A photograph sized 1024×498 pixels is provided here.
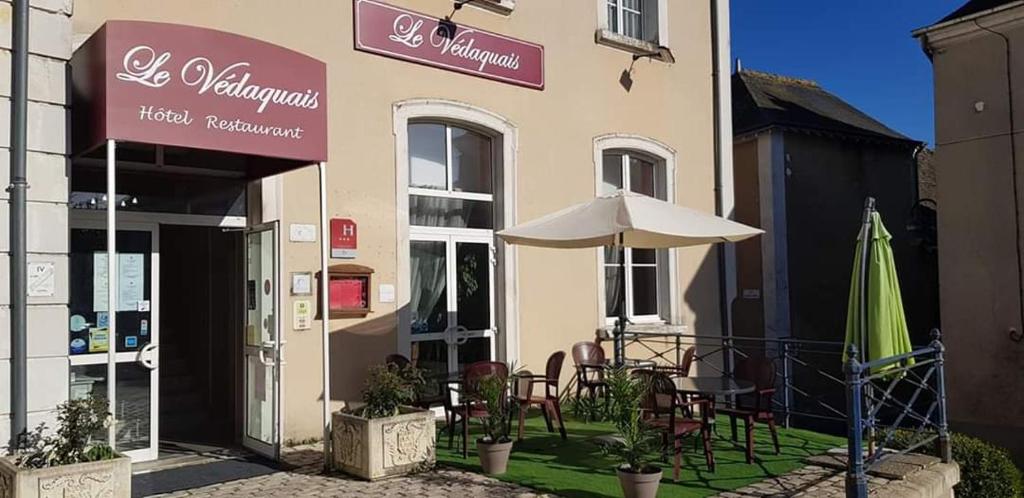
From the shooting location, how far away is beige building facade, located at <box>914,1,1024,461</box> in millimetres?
10383

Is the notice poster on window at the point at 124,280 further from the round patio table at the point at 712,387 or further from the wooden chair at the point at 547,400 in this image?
the round patio table at the point at 712,387

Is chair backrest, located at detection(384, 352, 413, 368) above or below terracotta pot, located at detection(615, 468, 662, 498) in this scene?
above

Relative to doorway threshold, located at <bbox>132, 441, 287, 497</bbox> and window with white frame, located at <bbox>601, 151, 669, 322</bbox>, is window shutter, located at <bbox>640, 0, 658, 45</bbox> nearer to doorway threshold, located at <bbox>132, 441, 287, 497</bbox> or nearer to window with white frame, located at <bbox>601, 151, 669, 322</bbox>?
window with white frame, located at <bbox>601, 151, 669, 322</bbox>

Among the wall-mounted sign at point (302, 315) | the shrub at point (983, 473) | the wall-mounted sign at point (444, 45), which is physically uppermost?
the wall-mounted sign at point (444, 45)

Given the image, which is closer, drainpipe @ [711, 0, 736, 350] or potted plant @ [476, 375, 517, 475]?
potted plant @ [476, 375, 517, 475]

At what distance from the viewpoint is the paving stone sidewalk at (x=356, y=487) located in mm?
5125

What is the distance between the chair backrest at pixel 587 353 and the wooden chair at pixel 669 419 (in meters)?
2.31

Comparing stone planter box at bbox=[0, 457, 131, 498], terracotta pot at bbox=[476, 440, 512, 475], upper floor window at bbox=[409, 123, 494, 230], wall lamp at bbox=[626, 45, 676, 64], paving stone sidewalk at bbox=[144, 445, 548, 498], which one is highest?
wall lamp at bbox=[626, 45, 676, 64]

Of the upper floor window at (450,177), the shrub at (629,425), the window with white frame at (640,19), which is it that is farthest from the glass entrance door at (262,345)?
the window with white frame at (640,19)

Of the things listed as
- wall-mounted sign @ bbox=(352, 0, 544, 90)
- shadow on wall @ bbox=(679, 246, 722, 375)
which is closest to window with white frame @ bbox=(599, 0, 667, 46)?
wall-mounted sign @ bbox=(352, 0, 544, 90)

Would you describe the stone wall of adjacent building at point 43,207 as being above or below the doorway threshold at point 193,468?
above

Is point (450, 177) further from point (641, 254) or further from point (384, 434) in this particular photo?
point (384, 434)

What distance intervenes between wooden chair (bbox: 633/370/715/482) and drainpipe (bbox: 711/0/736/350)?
4.81 metres

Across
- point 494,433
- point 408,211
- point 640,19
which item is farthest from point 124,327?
point 640,19
